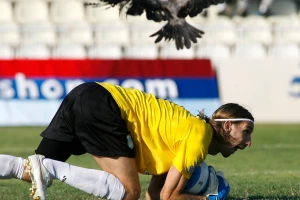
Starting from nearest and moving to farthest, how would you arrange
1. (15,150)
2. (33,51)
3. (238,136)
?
(238,136) < (15,150) < (33,51)

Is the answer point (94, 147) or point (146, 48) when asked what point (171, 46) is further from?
point (94, 147)

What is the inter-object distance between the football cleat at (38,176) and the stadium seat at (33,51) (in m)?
16.6

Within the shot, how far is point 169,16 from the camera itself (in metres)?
13.1

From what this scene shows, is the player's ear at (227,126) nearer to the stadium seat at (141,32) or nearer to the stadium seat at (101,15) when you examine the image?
the stadium seat at (141,32)

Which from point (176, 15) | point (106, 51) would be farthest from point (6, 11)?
point (176, 15)

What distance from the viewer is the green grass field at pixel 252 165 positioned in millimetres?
8547

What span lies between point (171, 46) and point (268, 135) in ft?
19.0

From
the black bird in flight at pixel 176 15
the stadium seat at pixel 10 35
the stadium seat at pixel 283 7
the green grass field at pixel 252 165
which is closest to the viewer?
the green grass field at pixel 252 165

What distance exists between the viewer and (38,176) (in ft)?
21.0

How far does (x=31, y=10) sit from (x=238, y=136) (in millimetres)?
21266

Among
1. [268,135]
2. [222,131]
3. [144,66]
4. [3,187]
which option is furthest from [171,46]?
[222,131]

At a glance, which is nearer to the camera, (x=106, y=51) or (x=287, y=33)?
(x=106, y=51)

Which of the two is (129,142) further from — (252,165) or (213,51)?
(213,51)

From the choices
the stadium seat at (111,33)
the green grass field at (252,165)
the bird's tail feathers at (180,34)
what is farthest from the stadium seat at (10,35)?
the bird's tail feathers at (180,34)
